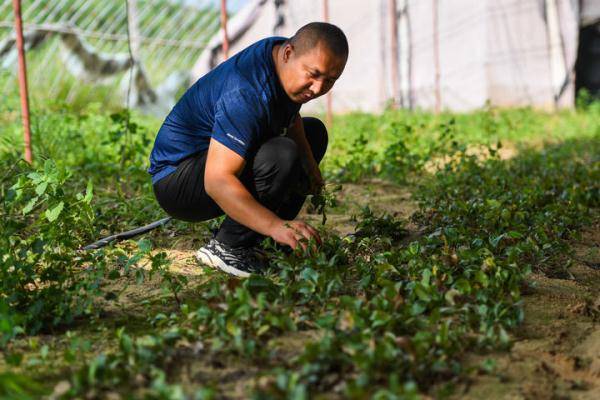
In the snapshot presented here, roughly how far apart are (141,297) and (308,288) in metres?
0.65

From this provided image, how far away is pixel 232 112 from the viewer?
2496mm

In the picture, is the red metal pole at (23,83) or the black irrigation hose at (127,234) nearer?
the black irrigation hose at (127,234)

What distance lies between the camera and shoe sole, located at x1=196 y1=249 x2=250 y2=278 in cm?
277

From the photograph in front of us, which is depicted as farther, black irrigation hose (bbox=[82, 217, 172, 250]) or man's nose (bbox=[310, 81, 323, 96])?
black irrigation hose (bbox=[82, 217, 172, 250])

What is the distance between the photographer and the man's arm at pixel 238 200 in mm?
2434

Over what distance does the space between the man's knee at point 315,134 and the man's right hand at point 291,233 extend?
2.80ft

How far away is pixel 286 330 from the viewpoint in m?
2.10

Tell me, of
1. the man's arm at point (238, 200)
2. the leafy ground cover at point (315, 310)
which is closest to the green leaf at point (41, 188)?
the leafy ground cover at point (315, 310)


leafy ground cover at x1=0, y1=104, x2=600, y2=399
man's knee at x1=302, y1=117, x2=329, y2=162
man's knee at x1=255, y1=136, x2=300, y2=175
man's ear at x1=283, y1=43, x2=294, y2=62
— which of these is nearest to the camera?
leafy ground cover at x1=0, y1=104, x2=600, y2=399

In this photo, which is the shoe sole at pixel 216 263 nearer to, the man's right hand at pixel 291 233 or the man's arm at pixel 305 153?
the man's right hand at pixel 291 233

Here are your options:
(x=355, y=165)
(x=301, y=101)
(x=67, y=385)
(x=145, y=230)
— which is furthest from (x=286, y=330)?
(x=355, y=165)

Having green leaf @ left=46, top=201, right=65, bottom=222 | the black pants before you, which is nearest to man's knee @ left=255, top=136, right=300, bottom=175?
the black pants

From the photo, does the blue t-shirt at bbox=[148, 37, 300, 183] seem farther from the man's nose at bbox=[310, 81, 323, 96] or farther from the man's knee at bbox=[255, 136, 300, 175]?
the man's nose at bbox=[310, 81, 323, 96]

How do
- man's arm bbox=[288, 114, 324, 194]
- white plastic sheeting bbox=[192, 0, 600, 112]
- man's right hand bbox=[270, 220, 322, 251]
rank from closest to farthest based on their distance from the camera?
1. man's right hand bbox=[270, 220, 322, 251]
2. man's arm bbox=[288, 114, 324, 194]
3. white plastic sheeting bbox=[192, 0, 600, 112]
